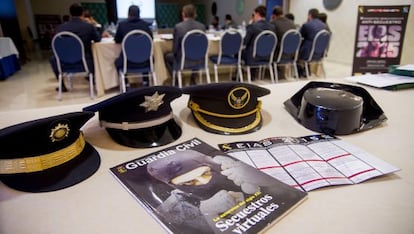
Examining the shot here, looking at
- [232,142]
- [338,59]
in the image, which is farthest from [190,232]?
[338,59]

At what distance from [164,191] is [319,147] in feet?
1.37

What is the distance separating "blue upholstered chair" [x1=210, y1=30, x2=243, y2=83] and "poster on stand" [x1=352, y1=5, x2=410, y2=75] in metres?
1.58

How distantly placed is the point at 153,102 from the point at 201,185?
0.30m

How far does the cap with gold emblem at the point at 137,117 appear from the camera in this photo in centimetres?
71

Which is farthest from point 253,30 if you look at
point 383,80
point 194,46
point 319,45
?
point 383,80

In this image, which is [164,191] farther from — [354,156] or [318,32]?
[318,32]

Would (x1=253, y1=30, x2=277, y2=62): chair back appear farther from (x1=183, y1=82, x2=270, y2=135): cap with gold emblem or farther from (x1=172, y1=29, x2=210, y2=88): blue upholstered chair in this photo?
(x1=183, y1=82, x2=270, y2=135): cap with gold emblem

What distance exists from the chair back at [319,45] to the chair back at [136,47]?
2457 millimetres

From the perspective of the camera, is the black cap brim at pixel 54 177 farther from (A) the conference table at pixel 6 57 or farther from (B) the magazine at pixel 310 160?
(A) the conference table at pixel 6 57

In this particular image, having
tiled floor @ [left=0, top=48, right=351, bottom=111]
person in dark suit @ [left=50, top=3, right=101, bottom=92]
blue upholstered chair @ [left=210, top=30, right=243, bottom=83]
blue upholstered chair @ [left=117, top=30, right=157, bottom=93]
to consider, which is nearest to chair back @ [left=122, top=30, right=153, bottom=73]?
blue upholstered chair @ [left=117, top=30, right=157, bottom=93]

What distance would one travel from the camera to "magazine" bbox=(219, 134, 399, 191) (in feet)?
1.87

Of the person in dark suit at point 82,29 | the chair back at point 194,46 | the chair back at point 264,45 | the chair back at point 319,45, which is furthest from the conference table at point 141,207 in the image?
the chair back at point 319,45

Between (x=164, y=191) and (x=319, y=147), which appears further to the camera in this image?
(x=319, y=147)

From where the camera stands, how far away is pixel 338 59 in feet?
20.5
